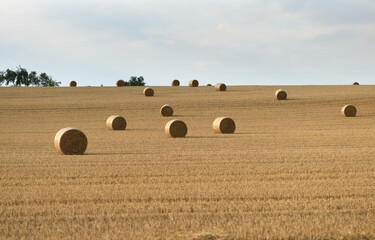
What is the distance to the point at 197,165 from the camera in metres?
14.0

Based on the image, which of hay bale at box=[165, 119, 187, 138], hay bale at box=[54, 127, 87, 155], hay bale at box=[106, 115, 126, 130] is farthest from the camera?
hay bale at box=[106, 115, 126, 130]

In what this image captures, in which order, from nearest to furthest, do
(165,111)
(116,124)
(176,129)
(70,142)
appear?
(70,142)
(176,129)
(116,124)
(165,111)

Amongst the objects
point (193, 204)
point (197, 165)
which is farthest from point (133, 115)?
point (193, 204)

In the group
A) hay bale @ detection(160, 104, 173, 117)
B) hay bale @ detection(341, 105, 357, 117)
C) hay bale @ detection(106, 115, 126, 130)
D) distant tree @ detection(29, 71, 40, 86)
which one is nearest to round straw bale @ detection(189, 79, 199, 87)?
hay bale @ detection(160, 104, 173, 117)

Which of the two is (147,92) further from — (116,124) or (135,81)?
(135,81)

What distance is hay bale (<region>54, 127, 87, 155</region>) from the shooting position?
56.6 feet

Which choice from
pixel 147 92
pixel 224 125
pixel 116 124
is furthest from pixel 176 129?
pixel 147 92

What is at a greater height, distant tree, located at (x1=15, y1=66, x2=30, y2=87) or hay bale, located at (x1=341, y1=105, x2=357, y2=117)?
distant tree, located at (x1=15, y1=66, x2=30, y2=87)

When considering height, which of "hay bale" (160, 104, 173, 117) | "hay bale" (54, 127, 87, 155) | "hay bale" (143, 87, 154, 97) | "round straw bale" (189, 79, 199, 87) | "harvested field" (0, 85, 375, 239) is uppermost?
"round straw bale" (189, 79, 199, 87)

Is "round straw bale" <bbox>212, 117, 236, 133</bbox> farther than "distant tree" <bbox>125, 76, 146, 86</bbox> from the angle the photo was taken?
No

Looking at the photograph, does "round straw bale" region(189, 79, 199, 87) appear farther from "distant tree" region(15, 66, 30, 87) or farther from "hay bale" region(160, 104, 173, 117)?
"distant tree" region(15, 66, 30, 87)

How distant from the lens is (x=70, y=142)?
17.4m

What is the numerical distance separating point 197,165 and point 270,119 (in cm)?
2222

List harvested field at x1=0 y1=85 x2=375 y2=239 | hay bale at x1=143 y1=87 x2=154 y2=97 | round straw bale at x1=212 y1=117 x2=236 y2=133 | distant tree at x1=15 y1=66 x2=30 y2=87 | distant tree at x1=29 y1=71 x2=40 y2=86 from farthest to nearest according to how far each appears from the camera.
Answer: distant tree at x1=29 y1=71 x2=40 y2=86, distant tree at x1=15 y1=66 x2=30 y2=87, hay bale at x1=143 y1=87 x2=154 y2=97, round straw bale at x1=212 y1=117 x2=236 y2=133, harvested field at x1=0 y1=85 x2=375 y2=239
